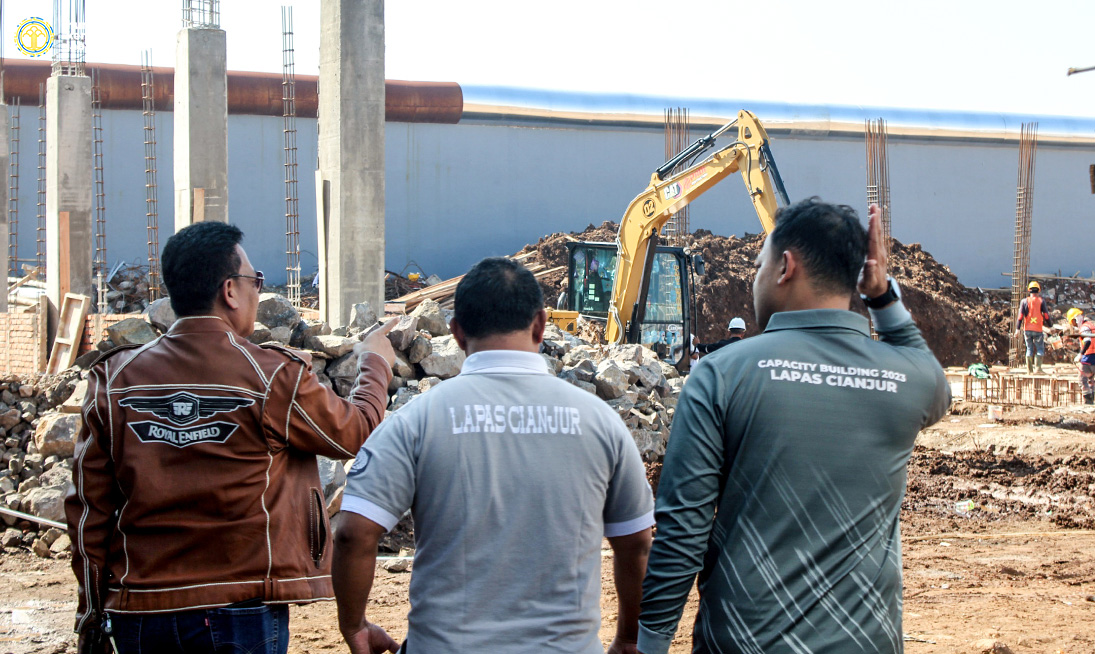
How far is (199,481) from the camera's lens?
7.93ft

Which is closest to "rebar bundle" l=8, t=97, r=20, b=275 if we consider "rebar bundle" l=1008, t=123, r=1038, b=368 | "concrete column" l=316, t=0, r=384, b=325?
"concrete column" l=316, t=0, r=384, b=325

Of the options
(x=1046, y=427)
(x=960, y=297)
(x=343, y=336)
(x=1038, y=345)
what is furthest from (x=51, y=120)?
(x=960, y=297)

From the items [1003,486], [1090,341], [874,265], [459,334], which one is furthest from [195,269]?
[1090,341]

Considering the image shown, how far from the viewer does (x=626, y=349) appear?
11359 mm

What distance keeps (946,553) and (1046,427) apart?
622 centimetres

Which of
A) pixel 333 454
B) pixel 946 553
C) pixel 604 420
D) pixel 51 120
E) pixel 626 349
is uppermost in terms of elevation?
pixel 51 120

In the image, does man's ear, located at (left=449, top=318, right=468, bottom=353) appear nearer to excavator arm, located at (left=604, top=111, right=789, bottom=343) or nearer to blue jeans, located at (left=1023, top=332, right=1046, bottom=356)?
excavator arm, located at (left=604, top=111, right=789, bottom=343)

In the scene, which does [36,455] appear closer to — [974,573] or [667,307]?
[974,573]

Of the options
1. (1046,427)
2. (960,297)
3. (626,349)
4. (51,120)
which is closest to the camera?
(626,349)

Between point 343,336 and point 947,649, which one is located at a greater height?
point 343,336

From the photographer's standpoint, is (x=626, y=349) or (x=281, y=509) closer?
(x=281, y=509)

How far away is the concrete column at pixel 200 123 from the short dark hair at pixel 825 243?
38.2 ft

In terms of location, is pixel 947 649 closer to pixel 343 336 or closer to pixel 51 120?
pixel 343 336

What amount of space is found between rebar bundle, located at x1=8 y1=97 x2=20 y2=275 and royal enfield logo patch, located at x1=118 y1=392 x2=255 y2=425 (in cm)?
1955
